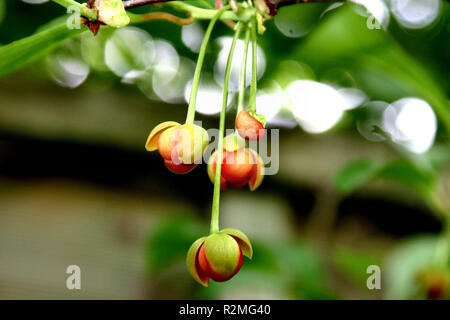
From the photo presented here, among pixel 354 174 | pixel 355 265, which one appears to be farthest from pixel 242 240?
pixel 355 265

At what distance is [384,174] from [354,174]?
171 millimetres

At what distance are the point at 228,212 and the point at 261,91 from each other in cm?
36

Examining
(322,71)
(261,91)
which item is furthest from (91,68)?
(322,71)

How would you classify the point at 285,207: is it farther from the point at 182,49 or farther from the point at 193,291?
the point at 182,49

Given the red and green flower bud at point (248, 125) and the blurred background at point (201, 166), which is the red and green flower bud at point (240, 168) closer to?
the red and green flower bud at point (248, 125)

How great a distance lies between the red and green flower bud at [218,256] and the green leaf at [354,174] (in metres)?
0.47

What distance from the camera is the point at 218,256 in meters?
0.42

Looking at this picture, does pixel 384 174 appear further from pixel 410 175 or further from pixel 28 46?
pixel 28 46

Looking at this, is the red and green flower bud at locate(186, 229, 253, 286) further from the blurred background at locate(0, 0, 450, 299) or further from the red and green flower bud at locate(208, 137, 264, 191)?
the blurred background at locate(0, 0, 450, 299)

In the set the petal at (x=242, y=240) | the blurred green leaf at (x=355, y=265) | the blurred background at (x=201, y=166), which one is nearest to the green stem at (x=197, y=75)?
the petal at (x=242, y=240)

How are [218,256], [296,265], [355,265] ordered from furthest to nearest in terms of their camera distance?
[355,265] < [296,265] < [218,256]

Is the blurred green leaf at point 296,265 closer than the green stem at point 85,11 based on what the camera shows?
No

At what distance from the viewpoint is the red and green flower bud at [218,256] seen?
16.7 inches

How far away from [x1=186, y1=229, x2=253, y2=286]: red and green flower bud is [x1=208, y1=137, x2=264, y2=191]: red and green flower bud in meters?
0.06
